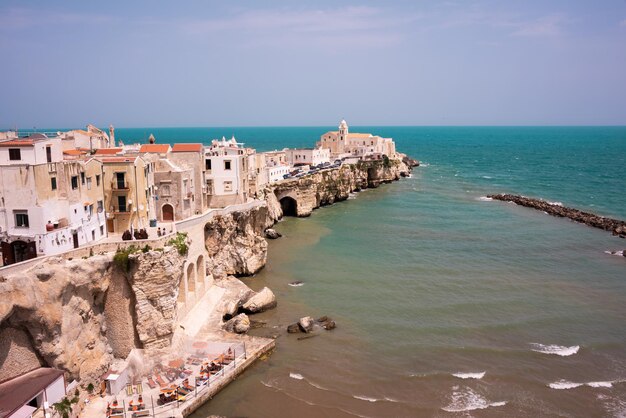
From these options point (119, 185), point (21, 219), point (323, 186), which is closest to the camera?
point (21, 219)

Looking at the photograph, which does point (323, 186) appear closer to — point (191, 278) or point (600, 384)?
point (191, 278)

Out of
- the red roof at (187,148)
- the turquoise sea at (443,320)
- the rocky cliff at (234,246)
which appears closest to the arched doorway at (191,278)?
the rocky cliff at (234,246)

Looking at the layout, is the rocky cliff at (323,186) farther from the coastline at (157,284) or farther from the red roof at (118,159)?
the red roof at (118,159)

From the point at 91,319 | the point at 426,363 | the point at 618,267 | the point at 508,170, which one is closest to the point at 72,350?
the point at 91,319

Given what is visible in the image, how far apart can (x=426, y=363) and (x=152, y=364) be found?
16685 millimetres

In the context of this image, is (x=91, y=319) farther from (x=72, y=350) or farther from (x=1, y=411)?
(x=1, y=411)

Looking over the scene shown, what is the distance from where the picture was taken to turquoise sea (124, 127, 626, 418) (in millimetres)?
26984

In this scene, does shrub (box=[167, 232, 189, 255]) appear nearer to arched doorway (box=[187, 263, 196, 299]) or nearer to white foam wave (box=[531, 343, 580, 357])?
arched doorway (box=[187, 263, 196, 299])

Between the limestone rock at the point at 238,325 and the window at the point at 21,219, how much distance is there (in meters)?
14.3

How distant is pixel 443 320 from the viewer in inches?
1417

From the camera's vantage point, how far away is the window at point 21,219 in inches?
1104

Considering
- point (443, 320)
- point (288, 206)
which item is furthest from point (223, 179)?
Answer: point (443, 320)

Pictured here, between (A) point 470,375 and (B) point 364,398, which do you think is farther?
(A) point 470,375

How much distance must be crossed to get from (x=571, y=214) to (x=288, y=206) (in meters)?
41.4
